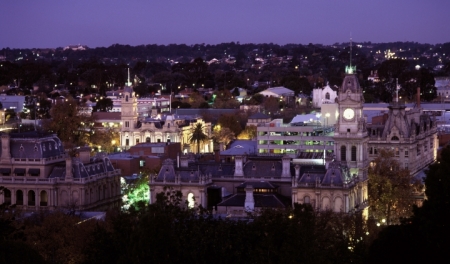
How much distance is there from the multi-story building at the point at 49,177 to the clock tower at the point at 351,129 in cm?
1451

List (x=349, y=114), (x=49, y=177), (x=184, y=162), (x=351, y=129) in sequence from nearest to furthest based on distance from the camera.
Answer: (x=184, y=162) < (x=49, y=177) < (x=351, y=129) < (x=349, y=114)

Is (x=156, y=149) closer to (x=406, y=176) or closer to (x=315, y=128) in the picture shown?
(x=315, y=128)

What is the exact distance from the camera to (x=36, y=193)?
2630 inches

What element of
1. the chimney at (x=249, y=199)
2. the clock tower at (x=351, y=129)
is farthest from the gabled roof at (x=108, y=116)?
the chimney at (x=249, y=199)

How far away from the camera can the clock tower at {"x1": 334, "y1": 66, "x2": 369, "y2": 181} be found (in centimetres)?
6956

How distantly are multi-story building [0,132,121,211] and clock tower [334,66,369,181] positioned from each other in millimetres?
14507

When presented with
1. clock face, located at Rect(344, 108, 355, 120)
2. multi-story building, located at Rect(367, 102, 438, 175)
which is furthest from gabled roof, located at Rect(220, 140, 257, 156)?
clock face, located at Rect(344, 108, 355, 120)

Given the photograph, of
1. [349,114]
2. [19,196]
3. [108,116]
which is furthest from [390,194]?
[108,116]

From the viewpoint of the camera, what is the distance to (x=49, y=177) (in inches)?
2645

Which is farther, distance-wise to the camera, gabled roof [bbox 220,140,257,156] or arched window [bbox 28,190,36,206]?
gabled roof [bbox 220,140,257,156]

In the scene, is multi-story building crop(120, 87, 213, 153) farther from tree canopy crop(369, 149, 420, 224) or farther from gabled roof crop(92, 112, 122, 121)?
tree canopy crop(369, 149, 420, 224)

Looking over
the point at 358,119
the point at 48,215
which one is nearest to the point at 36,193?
the point at 48,215

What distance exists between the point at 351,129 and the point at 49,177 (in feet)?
62.8

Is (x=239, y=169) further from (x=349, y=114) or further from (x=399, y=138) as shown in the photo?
(x=399, y=138)
